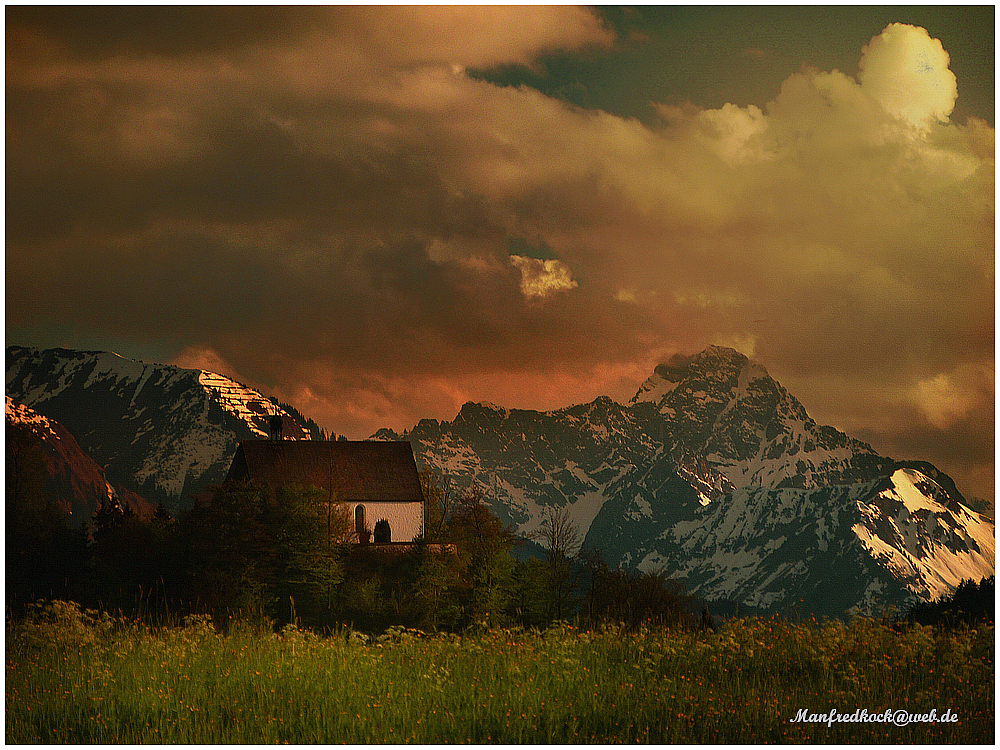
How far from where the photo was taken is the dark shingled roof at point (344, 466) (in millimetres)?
30766

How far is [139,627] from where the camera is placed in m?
11.4

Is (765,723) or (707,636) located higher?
(707,636)

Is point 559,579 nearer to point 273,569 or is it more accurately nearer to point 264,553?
point 273,569

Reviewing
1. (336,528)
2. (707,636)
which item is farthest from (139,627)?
(336,528)

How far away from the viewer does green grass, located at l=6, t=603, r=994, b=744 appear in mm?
9164

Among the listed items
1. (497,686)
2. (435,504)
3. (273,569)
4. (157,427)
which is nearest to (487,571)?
(273,569)

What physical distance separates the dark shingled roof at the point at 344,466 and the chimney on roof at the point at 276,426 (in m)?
0.60

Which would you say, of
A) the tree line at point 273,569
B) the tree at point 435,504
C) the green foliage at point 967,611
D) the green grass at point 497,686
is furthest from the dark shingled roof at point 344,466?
the green grass at point 497,686

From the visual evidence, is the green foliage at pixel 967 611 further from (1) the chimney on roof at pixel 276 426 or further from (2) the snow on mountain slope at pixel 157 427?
(2) the snow on mountain slope at pixel 157 427

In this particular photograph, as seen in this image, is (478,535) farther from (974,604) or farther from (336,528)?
(974,604)

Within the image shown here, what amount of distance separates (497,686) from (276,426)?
2358 cm

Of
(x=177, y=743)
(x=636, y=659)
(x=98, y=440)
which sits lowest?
(x=177, y=743)

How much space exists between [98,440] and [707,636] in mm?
79370

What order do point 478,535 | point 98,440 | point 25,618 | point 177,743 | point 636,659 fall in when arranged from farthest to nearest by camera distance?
point 98,440
point 478,535
point 25,618
point 636,659
point 177,743
